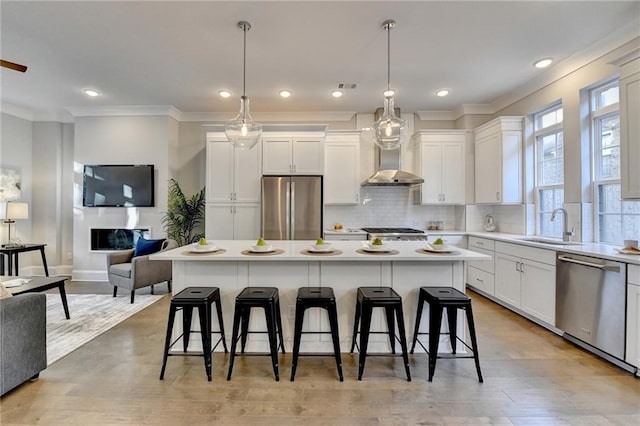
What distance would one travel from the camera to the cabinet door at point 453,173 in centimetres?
500

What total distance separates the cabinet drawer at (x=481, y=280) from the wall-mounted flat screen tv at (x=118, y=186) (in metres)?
5.32

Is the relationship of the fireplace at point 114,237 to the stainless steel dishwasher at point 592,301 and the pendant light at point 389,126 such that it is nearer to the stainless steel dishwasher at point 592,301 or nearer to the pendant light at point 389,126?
the pendant light at point 389,126

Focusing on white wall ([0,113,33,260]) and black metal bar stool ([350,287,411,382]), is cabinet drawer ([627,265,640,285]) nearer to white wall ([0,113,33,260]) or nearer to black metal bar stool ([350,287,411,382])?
black metal bar stool ([350,287,411,382])

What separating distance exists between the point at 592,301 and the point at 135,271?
5040mm

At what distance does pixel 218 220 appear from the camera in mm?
4727

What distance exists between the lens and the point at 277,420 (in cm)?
178

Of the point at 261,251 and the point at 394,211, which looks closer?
the point at 261,251

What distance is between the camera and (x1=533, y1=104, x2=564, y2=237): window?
12.6 feet

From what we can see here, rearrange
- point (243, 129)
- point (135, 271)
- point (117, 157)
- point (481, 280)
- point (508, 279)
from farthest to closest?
1. point (117, 157)
2. point (481, 280)
3. point (135, 271)
4. point (508, 279)
5. point (243, 129)

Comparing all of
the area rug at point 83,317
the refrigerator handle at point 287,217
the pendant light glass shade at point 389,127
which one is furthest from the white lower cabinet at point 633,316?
the area rug at point 83,317

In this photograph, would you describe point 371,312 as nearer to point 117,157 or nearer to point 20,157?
point 117,157

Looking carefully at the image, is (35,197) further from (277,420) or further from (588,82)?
(588,82)

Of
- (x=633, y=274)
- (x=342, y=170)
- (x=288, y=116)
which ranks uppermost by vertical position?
(x=288, y=116)

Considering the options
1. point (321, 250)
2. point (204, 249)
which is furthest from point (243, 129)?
point (321, 250)
